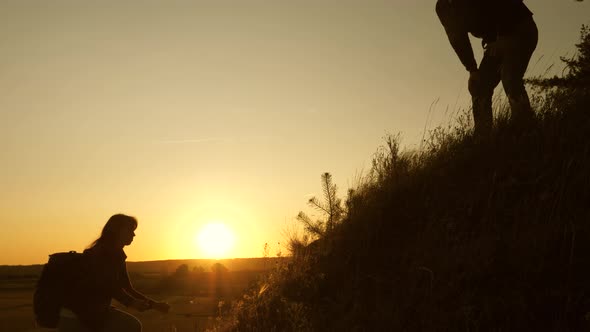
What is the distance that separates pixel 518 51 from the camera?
6945 mm

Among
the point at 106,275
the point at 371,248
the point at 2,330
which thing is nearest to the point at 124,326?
the point at 106,275

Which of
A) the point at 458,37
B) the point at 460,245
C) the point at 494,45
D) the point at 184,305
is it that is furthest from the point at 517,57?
the point at 184,305

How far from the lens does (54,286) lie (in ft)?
15.1

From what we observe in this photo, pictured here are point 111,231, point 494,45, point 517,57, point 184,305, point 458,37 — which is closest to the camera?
point 111,231

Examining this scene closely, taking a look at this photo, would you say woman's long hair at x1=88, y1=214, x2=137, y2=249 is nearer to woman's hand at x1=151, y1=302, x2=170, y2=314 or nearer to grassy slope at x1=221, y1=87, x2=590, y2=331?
woman's hand at x1=151, y1=302, x2=170, y2=314

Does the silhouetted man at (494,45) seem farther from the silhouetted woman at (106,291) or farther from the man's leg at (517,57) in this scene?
the silhouetted woman at (106,291)

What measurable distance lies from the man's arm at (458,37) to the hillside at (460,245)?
897 millimetres

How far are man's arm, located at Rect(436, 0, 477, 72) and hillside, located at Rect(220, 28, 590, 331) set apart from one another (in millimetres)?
897

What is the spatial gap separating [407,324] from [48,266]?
2.89 meters

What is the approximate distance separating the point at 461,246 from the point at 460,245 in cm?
6

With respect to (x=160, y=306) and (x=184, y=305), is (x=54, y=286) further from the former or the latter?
(x=184, y=305)

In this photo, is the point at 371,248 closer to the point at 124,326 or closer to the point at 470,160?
the point at 470,160

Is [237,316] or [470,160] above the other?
[470,160]

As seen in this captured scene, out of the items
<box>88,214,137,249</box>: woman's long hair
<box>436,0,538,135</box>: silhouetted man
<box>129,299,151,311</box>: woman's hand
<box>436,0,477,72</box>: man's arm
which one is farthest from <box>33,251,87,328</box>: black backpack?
<box>436,0,477,72</box>: man's arm
